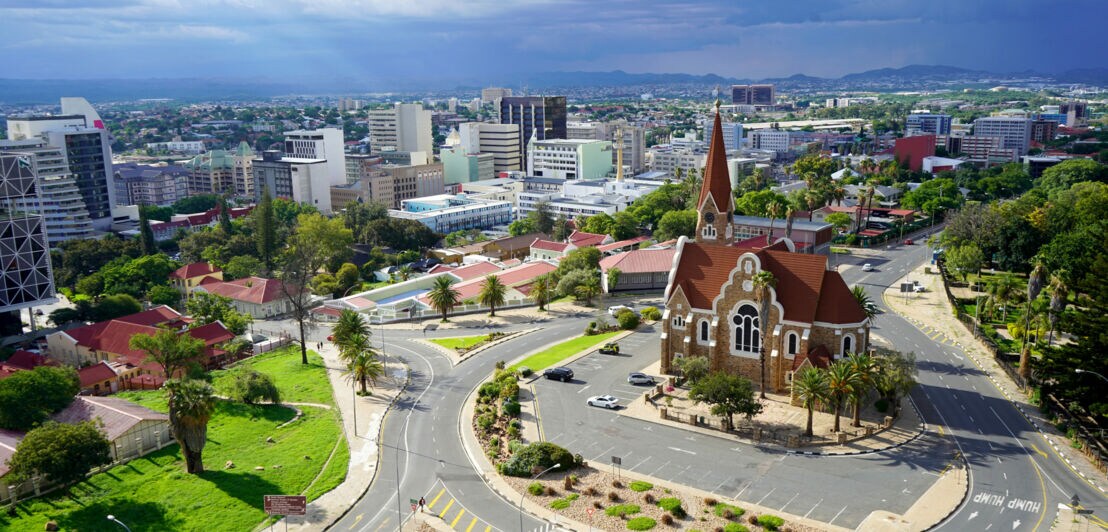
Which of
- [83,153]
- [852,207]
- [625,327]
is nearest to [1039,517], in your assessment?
[625,327]

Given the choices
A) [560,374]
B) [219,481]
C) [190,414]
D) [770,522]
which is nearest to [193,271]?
[190,414]

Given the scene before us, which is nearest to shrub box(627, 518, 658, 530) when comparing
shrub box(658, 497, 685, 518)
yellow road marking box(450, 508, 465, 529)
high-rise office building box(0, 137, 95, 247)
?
shrub box(658, 497, 685, 518)

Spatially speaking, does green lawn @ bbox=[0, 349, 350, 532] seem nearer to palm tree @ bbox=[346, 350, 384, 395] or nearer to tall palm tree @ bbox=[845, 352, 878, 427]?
palm tree @ bbox=[346, 350, 384, 395]

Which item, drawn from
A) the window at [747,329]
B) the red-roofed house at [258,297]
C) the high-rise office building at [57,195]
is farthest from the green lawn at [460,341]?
the high-rise office building at [57,195]

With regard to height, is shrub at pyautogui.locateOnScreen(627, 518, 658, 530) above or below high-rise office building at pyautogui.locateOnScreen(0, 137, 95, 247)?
below

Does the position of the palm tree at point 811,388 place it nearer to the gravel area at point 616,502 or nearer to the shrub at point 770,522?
the gravel area at point 616,502

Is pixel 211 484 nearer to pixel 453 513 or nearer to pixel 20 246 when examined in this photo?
pixel 453 513
